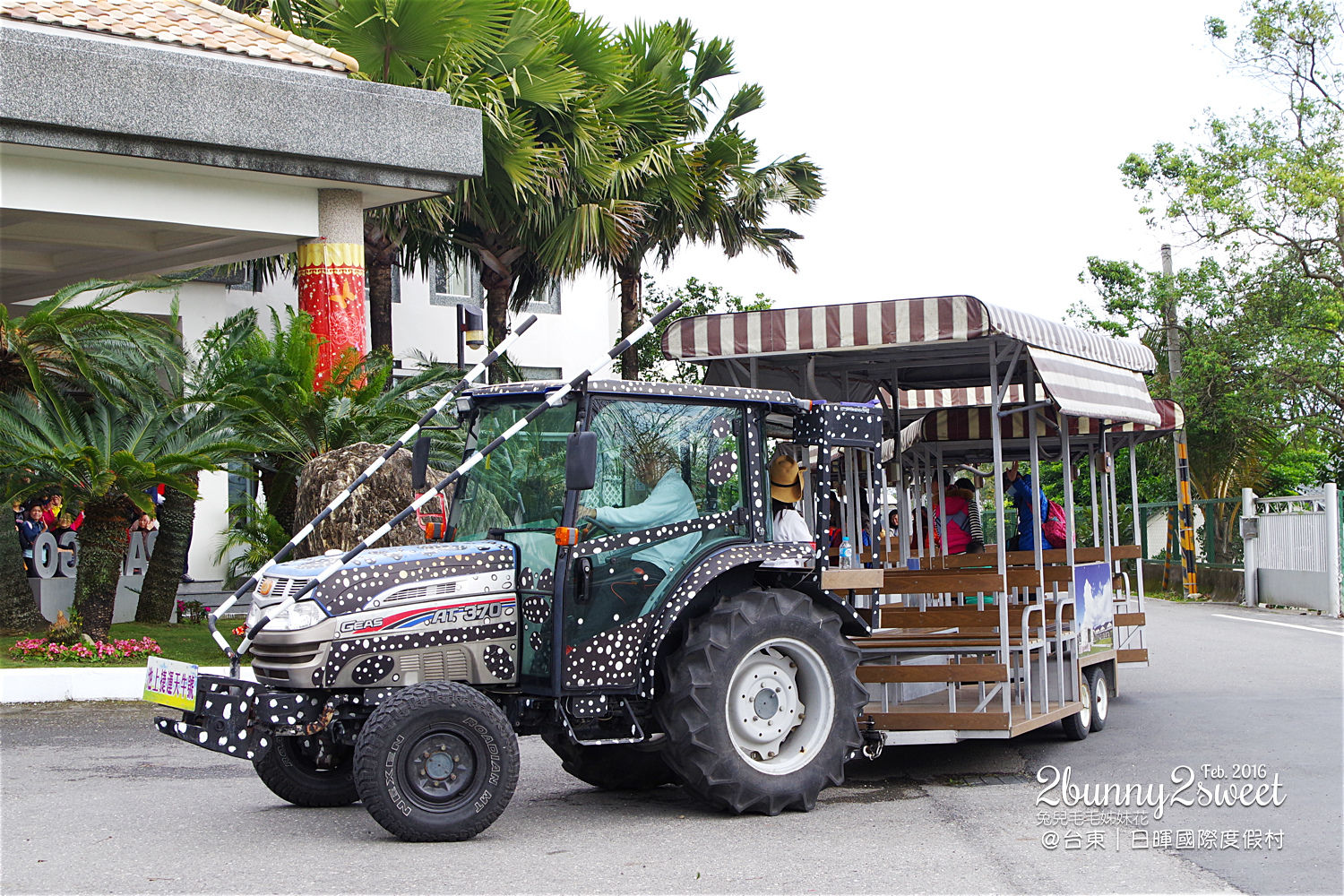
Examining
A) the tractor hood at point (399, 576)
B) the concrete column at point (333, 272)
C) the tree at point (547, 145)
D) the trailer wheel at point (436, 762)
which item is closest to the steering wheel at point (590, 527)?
the tractor hood at point (399, 576)

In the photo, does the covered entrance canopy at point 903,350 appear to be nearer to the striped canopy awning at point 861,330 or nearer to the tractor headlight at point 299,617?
the striped canopy awning at point 861,330

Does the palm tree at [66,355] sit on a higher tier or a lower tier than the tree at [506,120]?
lower

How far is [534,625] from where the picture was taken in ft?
24.9

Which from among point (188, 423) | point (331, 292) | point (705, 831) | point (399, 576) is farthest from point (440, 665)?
point (331, 292)

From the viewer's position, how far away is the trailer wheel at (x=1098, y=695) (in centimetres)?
1083

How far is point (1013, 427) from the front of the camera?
12.4 m

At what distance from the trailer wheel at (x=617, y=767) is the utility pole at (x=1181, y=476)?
68.8 ft

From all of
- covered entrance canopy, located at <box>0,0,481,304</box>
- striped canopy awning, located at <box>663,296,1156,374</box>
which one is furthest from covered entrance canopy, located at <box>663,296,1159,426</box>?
covered entrance canopy, located at <box>0,0,481,304</box>

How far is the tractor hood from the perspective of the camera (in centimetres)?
714

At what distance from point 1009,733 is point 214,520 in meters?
16.7

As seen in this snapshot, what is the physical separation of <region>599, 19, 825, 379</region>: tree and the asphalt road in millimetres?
14869

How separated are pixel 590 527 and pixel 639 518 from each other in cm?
30

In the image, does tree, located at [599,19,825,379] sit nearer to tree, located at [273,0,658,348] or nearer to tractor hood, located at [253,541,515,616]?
tree, located at [273,0,658,348]

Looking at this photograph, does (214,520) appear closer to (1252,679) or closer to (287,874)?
(1252,679)
